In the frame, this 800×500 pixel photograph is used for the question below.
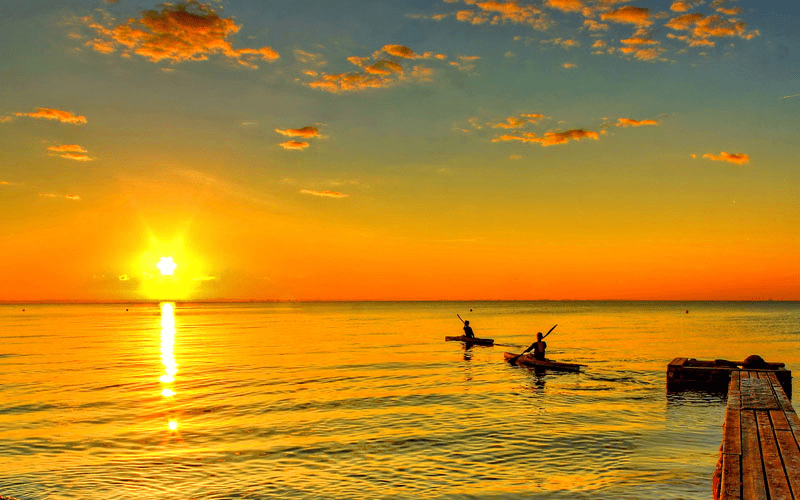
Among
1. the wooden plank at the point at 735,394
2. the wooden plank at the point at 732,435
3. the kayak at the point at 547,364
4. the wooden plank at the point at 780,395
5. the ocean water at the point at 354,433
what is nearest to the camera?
the wooden plank at the point at 732,435

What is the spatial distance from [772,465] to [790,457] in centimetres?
78

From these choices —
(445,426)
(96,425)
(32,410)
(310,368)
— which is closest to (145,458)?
(96,425)

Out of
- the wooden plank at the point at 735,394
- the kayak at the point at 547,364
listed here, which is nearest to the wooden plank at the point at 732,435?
the wooden plank at the point at 735,394

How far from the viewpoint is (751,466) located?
459 inches

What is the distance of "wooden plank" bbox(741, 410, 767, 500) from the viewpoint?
33.5 feet

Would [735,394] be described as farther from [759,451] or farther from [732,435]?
[759,451]

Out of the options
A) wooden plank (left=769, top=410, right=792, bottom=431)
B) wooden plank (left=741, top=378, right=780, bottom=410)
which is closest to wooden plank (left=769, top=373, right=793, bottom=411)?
wooden plank (left=741, top=378, right=780, bottom=410)

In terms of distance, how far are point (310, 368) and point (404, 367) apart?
6.58 metres

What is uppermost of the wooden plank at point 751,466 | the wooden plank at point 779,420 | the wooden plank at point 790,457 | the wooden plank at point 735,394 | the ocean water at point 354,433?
the wooden plank at point 790,457

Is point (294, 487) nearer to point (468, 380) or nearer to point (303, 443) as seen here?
point (303, 443)

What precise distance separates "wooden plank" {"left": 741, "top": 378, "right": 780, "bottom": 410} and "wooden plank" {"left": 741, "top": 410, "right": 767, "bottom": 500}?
3.12 metres

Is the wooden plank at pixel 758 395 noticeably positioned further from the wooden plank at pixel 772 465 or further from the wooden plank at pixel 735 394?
the wooden plank at pixel 772 465

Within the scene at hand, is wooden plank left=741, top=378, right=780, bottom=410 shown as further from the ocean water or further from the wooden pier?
the ocean water

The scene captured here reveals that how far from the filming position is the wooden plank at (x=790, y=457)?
10.5 m
